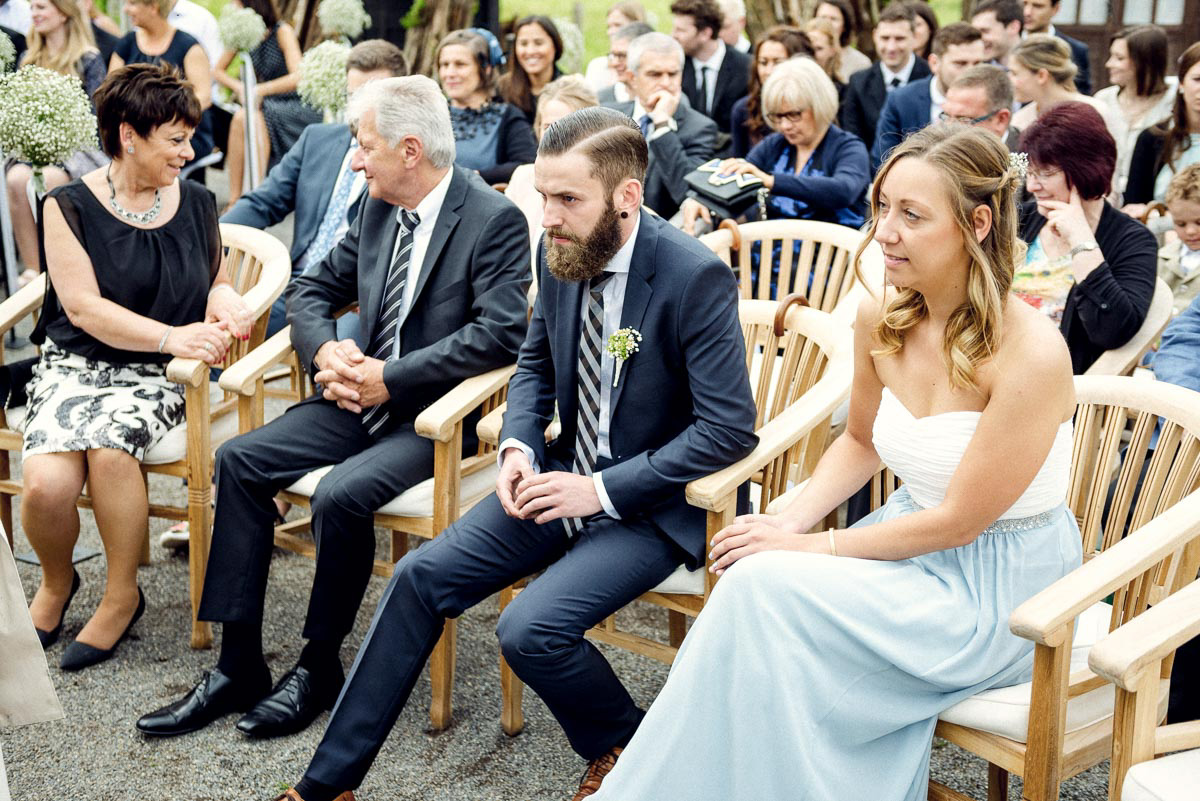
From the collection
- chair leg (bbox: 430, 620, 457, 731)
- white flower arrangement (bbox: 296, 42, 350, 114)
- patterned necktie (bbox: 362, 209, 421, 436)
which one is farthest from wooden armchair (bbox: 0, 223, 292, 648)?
white flower arrangement (bbox: 296, 42, 350, 114)

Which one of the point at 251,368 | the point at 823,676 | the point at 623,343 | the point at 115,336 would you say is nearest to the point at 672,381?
the point at 623,343

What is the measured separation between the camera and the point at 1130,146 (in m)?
5.15

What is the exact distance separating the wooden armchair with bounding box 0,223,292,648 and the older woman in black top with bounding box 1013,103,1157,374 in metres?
2.24

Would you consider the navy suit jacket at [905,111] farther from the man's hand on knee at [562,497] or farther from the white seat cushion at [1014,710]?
the white seat cushion at [1014,710]

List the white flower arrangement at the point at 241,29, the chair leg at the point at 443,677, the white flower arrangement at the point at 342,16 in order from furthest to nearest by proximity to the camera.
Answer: the white flower arrangement at the point at 342,16 → the white flower arrangement at the point at 241,29 → the chair leg at the point at 443,677

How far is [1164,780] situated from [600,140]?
1.57m

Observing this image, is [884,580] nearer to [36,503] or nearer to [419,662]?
[419,662]

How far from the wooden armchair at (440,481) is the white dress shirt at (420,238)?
0.28m

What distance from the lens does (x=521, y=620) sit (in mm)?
2496

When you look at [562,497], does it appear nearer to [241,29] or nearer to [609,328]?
[609,328]

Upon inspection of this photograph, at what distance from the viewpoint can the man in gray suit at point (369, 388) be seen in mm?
3008

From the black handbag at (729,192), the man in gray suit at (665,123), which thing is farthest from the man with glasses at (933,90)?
the black handbag at (729,192)

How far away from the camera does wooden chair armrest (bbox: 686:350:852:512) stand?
250cm

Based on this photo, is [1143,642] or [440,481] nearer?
[1143,642]
